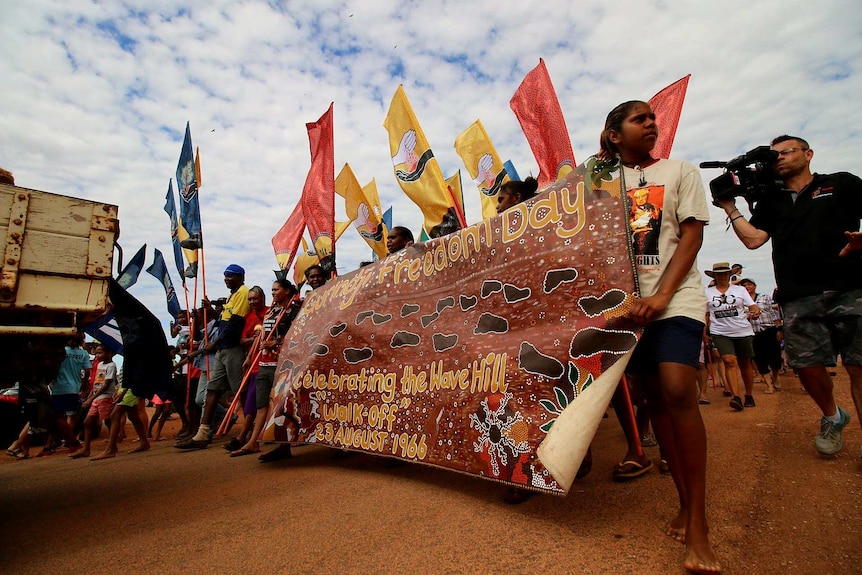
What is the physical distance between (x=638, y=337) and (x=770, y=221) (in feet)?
5.83

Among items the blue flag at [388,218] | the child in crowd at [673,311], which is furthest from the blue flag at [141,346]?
the blue flag at [388,218]

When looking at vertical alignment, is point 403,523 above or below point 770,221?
below

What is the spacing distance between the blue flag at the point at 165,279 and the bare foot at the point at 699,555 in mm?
10914

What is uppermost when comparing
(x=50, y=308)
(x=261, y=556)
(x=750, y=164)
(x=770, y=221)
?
(x=750, y=164)

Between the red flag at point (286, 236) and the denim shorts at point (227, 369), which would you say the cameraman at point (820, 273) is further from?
the red flag at point (286, 236)

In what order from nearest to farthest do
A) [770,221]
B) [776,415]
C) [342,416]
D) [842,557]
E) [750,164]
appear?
[842,557]
[750,164]
[770,221]
[342,416]
[776,415]

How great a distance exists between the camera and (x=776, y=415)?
4.64m

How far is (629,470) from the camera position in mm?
2793

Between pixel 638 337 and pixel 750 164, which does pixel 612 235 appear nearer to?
pixel 638 337

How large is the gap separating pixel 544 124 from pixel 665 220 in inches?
162

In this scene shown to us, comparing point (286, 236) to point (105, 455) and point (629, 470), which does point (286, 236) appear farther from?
point (629, 470)

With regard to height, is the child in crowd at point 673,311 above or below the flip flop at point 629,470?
above

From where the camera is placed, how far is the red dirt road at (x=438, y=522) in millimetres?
1831

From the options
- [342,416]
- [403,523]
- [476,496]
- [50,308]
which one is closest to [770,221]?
[476,496]
